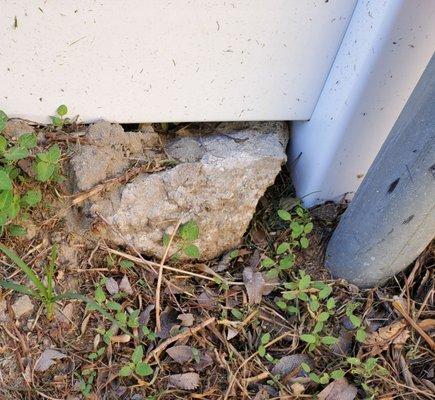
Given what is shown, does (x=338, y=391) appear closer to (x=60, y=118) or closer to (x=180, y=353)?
(x=180, y=353)

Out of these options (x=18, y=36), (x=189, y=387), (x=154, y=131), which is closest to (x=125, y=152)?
(x=154, y=131)

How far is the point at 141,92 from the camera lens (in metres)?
1.95

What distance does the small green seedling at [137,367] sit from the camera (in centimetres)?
171

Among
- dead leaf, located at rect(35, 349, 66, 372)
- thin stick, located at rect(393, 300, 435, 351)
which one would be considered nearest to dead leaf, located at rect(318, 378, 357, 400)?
thin stick, located at rect(393, 300, 435, 351)

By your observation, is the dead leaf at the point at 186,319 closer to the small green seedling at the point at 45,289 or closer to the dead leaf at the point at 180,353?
the dead leaf at the point at 180,353

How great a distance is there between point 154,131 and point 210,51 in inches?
14.7

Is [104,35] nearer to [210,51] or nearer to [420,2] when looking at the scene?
[210,51]

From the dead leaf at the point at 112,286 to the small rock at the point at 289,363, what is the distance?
0.55 m

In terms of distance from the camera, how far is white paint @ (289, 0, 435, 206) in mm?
1811

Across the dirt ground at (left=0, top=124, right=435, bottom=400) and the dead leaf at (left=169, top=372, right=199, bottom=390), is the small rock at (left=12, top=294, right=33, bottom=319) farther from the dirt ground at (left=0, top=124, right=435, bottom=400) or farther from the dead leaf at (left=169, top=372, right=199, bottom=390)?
the dead leaf at (left=169, top=372, right=199, bottom=390)

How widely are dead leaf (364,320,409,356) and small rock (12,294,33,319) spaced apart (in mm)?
1051

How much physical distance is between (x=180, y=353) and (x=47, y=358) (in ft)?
1.28

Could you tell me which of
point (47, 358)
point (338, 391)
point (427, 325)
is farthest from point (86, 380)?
point (427, 325)

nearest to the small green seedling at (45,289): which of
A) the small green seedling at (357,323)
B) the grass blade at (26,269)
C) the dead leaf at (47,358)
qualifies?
the grass blade at (26,269)
